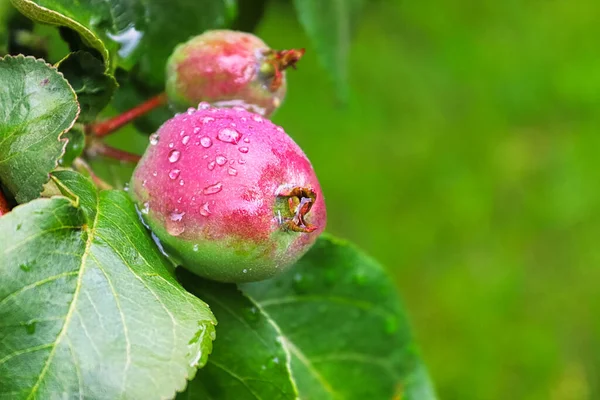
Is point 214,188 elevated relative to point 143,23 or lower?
lower

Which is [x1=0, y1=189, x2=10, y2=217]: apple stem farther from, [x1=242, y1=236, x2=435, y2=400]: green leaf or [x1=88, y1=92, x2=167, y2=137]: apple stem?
[x1=242, y1=236, x2=435, y2=400]: green leaf

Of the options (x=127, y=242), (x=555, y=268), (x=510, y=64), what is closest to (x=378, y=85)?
(x=510, y=64)

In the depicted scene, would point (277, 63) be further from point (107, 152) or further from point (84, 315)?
point (84, 315)

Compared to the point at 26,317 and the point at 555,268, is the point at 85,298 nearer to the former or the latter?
the point at 26,317

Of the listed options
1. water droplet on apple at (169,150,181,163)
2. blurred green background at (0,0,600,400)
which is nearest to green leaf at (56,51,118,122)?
water droplet on apple at (169,150,181,163)

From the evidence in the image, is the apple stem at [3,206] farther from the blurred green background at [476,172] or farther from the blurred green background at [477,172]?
the blurred green background at [477,172]

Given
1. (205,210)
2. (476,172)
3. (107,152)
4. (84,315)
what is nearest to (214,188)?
(205,210)
